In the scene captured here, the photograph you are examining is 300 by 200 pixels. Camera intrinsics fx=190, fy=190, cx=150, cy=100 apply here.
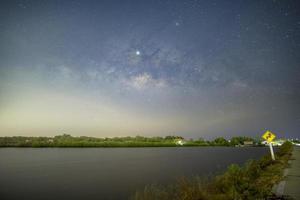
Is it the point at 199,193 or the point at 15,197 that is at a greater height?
the point at 199,193

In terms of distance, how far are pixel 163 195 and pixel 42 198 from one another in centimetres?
844

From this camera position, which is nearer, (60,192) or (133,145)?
(60,192)

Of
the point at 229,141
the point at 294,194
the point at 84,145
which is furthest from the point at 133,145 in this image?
the point at 294,194

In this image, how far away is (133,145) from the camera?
14450 centimetres

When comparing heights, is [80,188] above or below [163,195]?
below

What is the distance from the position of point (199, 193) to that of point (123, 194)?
271 inches

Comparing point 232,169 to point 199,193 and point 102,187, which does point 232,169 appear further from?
point 102,187

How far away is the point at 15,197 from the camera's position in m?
12.9

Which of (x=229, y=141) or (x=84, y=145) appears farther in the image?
(x=229, y=141)

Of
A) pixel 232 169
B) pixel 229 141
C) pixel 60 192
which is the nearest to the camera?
pixel 232 169

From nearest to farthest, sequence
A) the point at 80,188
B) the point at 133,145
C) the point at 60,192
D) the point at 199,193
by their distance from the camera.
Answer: the point at 199,193 < the point at 60,192 < the point at 80,188 < the point at 133,145

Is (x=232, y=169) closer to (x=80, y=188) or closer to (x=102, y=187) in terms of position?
(x=102, y=187)

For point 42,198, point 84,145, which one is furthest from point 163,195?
point 84,145

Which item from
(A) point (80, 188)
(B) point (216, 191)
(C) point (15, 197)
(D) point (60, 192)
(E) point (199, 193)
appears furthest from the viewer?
(A) point (80, 188)
